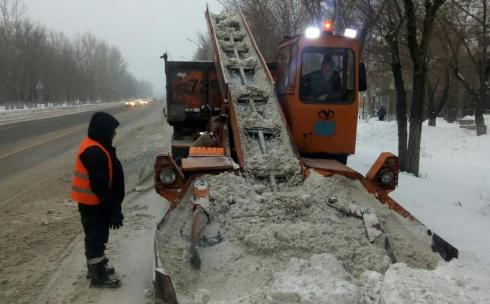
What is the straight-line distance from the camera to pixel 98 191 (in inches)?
196

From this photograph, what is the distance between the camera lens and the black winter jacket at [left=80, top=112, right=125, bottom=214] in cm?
496

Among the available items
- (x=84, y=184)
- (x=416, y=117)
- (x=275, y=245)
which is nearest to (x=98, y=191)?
(x=84, y=184)

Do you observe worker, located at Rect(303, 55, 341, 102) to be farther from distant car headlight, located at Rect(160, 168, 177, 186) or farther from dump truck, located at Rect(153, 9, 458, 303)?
distant car headlight, located at Rect(160, 168, 177, 186)

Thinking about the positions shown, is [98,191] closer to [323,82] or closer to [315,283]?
[315,283]

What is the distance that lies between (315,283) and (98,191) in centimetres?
229

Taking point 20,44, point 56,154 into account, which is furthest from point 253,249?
point 20,44

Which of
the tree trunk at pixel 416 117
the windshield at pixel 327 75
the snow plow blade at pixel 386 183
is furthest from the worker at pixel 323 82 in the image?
the tree trunk at pixel 416 117

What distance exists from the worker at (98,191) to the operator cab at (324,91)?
102 inches

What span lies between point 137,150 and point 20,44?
53766 mm

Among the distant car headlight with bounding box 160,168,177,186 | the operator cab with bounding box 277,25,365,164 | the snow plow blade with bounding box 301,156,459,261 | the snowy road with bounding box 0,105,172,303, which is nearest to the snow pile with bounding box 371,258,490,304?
the snow plow blade with bounding box 301,156,459,261

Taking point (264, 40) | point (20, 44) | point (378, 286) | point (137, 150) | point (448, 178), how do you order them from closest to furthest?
point (378, 286)
point (448, 178)
point (137, 150)
point (264, 40)
point (20, 44)

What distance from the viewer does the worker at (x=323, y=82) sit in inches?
267

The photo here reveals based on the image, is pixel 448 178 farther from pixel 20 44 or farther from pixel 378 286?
pixel 20 44

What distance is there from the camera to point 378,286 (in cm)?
399
